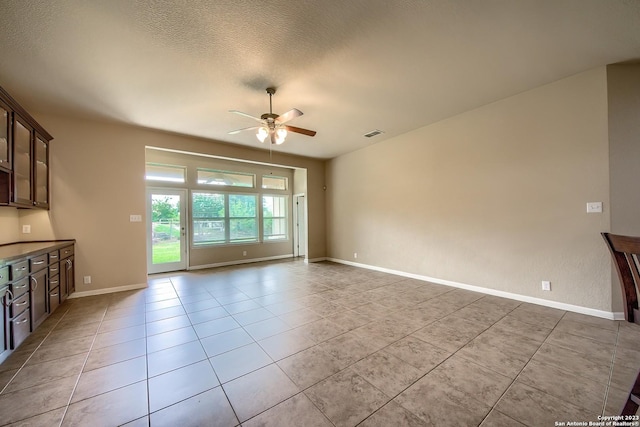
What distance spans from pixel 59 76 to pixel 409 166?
213 inches

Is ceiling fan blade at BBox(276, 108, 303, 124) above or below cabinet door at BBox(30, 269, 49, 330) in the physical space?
above

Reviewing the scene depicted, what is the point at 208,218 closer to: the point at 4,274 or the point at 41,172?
the point at 41,172

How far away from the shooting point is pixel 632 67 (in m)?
2.93

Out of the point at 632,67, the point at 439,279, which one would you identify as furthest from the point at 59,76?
the point at 632,67

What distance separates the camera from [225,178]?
6.73 metres

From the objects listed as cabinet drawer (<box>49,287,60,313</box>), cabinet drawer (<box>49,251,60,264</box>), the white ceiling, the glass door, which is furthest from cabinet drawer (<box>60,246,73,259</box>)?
the white ceiling

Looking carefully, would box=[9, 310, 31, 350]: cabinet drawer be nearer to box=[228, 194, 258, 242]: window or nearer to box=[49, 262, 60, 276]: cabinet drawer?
box=[49, 262, 60, 276]: cabinet drawer

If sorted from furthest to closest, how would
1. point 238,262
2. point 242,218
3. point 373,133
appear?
point 242,218 → point 238,262 → point 373,133

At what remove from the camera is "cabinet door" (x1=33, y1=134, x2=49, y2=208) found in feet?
11.2

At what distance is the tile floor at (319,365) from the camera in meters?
1.63

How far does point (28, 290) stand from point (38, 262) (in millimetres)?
346

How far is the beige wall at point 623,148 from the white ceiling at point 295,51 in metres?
0.29

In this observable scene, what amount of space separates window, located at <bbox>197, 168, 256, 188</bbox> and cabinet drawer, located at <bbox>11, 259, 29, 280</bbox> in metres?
3.99

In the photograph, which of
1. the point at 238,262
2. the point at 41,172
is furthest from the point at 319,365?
the point at 238,262
